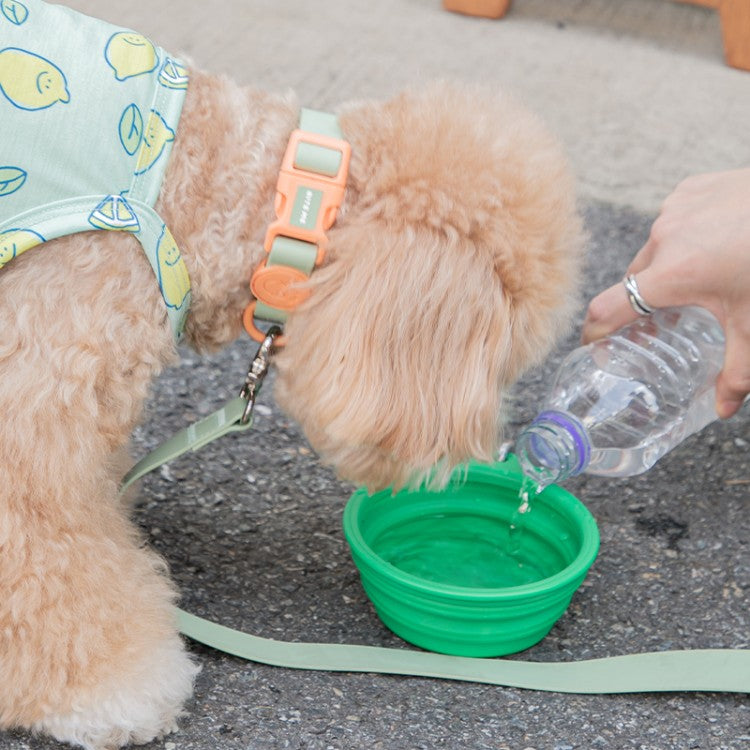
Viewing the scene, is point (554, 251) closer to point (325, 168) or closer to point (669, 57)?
point (325, 168)

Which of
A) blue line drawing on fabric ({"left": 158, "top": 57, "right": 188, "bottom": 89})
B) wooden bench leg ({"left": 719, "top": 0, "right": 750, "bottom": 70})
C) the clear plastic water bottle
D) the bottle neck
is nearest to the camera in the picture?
blue line drawing on fabric ({"left": 158, "top": 57, "right": 188, "bottom": 89})

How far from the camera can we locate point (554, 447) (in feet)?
7.59

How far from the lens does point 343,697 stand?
2.13 metres

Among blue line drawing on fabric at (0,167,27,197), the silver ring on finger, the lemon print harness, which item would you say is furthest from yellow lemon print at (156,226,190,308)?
the silver ring on finger

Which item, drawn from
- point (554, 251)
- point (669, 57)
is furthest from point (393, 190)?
point (669, 57)

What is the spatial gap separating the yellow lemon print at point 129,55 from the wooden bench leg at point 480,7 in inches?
147

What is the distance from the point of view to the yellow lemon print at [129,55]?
185cm

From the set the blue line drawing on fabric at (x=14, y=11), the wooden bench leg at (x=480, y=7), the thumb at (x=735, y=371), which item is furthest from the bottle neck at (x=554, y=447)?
the wooden bench leg at (x=480, y=7)

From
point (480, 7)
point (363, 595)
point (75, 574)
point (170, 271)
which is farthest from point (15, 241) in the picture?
point (480, 7)

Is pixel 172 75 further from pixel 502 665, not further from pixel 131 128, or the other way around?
pixel 502 665

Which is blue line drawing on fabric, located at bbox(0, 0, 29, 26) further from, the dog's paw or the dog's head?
the dog's paw

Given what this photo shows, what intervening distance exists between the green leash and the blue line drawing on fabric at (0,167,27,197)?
1.90 feet

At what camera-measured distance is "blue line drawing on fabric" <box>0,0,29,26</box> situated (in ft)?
5.93

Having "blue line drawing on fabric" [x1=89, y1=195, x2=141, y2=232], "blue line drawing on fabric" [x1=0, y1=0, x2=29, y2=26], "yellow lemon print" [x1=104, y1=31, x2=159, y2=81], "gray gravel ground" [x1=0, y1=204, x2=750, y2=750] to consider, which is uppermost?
"blue line drawing on fabric" [x1=0, y1=0, x2=29, y2=26]
